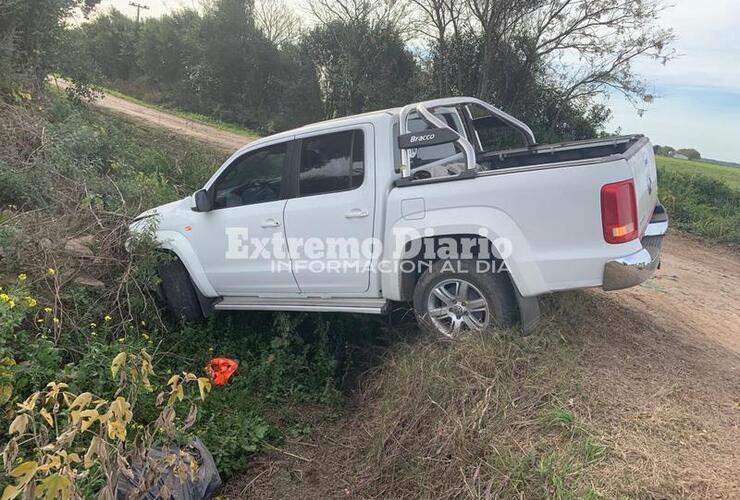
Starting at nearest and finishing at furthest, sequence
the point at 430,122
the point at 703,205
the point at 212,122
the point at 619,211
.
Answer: the point at 619,211, the point at 430,122, the point at 703,205, the point at 212,122

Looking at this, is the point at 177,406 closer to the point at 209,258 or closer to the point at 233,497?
the point at 233,497

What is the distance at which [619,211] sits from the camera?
3219mm

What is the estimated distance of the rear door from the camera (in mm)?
4066

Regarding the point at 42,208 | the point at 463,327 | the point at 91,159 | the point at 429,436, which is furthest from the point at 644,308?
the point at 91,159

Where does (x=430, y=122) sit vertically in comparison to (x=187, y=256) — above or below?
above

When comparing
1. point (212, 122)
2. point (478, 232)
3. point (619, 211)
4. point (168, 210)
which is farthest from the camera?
point (212, 122)

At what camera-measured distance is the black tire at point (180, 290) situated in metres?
5.20

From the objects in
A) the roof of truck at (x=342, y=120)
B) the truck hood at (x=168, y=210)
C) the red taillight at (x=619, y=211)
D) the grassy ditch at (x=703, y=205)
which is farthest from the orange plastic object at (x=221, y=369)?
the grassy ditch at (x=703, y=205)

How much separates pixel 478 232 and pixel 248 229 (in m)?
2.13

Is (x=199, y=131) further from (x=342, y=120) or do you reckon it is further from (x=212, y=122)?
(x=342, y=120)

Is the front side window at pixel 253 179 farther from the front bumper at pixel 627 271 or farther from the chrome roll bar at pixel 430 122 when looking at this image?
the front bumper at pixel 627 271

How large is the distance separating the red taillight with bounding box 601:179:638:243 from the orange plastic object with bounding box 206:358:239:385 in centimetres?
324

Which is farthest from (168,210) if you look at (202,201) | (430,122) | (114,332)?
(430,122)

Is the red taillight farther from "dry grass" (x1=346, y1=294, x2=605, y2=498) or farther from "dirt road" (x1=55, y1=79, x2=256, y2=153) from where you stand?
"dirt road" (x1=55, y1=79, x2=256, y2=153)
